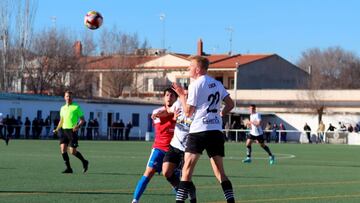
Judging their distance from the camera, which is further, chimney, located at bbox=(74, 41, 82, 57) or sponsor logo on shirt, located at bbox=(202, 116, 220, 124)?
chimney, located at bbox=(74, 41, 82, 57)

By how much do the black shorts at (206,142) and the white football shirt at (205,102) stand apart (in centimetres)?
7

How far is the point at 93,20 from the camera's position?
32125 millimetres

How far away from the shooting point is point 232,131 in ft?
222

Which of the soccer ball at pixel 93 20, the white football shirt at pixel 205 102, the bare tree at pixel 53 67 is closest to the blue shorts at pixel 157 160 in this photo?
the white football shirt at pixel 205 102

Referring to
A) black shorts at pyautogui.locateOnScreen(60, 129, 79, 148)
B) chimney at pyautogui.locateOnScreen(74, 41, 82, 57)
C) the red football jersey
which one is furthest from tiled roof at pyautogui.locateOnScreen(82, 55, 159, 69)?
the red football jersey

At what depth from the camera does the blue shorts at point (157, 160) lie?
44.9ft

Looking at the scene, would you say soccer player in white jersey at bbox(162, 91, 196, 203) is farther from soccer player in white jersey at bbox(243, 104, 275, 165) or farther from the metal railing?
the metal railing

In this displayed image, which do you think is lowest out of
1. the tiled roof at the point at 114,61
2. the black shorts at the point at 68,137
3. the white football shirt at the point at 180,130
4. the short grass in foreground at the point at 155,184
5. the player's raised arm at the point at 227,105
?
the short grass in foreground at the point at 155,184

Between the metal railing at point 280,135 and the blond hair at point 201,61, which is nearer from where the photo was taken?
the blond hair at point 201,61

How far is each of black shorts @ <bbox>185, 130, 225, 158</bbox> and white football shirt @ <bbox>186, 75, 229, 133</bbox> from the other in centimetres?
7

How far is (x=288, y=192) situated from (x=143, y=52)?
301 feet

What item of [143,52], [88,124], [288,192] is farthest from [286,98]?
[288,192]

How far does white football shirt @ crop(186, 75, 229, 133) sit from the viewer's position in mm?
11555

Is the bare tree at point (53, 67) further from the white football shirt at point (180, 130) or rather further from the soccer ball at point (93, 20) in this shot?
A: the white football shirt at point (180, 130)
